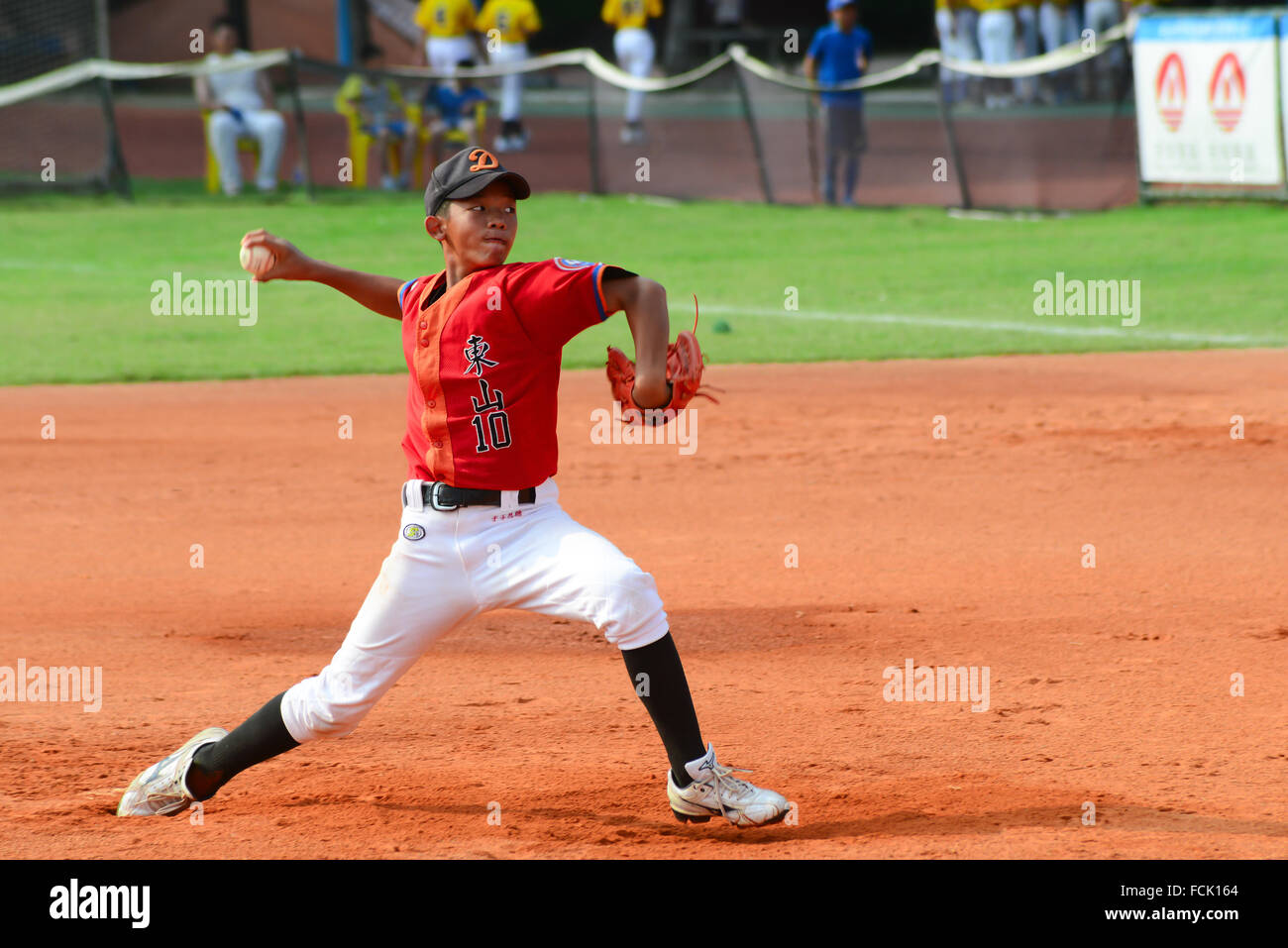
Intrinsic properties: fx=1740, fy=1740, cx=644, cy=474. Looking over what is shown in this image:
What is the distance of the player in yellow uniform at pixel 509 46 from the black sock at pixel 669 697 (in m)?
20.7

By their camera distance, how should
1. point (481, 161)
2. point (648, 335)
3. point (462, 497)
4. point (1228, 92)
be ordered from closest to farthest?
point (648, 335)
point (462, 497)
point (481, 161)
point (1228, 92)

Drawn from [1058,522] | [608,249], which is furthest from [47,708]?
[608,249]

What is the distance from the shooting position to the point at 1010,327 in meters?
14.5

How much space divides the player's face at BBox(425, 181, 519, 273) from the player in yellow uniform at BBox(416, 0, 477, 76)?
2158 centimetres

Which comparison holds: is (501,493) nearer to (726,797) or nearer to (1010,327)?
(726,797)

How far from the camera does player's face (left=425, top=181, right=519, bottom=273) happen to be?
4.73 m

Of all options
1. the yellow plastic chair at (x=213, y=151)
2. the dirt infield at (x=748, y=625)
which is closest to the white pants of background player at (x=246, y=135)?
the yellow plastic chair at (x=213, y=151)

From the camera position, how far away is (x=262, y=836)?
4855 mm

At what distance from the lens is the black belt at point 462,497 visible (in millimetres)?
4676

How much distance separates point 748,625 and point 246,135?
19.0 meters

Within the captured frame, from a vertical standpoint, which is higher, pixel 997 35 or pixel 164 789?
pixel 997 35

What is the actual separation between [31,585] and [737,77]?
15.9 m

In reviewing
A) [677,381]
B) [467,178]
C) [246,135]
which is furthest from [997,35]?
[677,381]

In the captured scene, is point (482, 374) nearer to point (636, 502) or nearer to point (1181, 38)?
point (636, 502)
